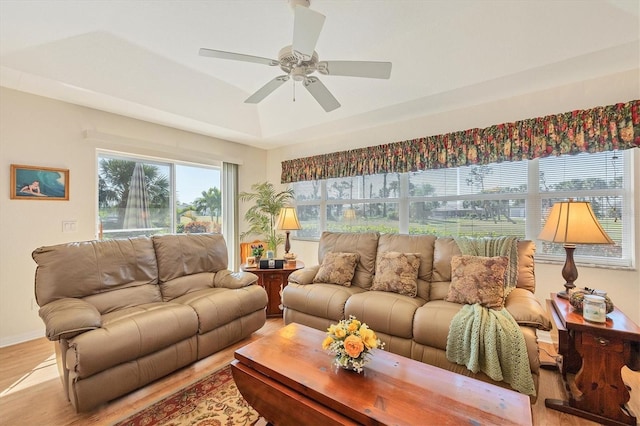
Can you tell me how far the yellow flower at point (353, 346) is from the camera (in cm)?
146

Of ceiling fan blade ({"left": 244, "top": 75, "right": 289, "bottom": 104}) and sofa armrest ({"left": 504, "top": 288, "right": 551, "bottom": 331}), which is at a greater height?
ceiling fan blade ({"left": 244, "top": 75, "right": 289, "bottom": 104})

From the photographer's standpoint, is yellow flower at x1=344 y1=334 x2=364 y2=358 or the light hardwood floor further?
the light hardwood floor

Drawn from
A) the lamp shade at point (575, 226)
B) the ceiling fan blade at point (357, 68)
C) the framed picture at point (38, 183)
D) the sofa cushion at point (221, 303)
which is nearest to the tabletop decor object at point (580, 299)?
the lamp shade at point (575, 226)

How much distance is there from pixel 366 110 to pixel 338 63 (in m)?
1.49

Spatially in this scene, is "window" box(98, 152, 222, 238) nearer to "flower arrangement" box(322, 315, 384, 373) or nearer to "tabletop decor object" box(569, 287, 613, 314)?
"flower arrangement" box(322, 315, 384, 373)

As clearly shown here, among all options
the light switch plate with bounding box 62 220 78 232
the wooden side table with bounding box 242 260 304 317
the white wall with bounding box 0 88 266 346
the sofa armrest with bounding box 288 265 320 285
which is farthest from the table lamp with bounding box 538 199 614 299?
the light switch plate with bounding box 62 220 78 232

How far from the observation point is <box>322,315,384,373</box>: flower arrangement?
4.81 feet

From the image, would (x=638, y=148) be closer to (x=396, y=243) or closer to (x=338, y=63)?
(x=396, y=243)

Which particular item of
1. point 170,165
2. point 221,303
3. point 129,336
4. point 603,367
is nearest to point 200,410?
point 129,336

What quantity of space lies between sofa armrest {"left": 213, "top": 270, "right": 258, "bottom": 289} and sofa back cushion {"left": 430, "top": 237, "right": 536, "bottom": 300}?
6.16 ft

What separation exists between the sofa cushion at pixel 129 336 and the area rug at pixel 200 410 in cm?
37

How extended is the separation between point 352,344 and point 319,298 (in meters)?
1.32

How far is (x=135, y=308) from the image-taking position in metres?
2.37

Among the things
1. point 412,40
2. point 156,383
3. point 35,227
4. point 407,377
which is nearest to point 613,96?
point 412,40
